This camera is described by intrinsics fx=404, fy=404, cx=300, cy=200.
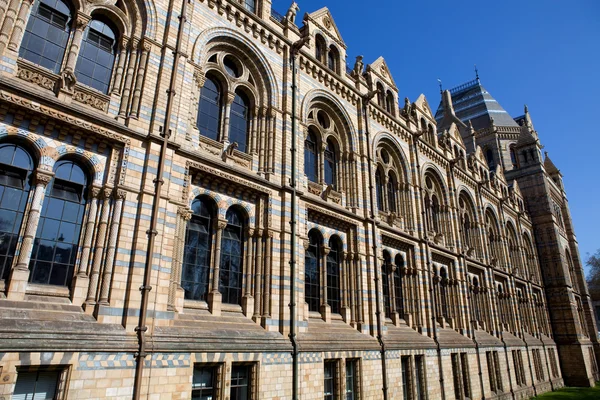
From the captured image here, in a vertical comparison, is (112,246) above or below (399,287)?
below

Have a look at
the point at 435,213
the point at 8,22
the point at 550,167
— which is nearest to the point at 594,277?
the point at 550,167

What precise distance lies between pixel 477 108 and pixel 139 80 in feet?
184

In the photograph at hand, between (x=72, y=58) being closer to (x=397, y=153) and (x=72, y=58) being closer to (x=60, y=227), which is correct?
(x=60, y=227)

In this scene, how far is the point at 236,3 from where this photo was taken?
659 inches

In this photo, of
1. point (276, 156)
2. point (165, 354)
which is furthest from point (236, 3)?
point (165, 354)

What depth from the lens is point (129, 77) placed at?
→ 42.0 feet

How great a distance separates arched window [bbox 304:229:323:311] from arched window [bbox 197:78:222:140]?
6187 mm

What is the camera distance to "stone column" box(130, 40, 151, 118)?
1238 cm

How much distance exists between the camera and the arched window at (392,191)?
81.4 feet

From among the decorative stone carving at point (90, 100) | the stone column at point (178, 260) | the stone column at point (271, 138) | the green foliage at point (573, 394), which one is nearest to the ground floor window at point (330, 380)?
the stone column at point (178, 260)

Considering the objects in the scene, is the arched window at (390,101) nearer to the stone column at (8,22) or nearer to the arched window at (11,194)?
the stone column at (8,22)

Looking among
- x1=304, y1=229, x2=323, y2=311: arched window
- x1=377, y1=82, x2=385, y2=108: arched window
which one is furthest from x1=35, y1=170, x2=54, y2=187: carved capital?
x1=377, y1=82, x2=385, y2=108: arched window

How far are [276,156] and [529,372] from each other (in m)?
31.0

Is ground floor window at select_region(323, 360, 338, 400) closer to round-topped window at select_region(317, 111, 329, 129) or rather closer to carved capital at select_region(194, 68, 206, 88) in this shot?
round-topped window at select_region(317, 111, 329, 129)
